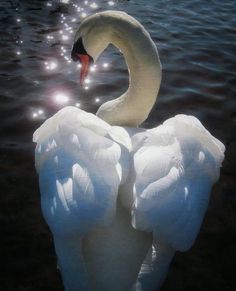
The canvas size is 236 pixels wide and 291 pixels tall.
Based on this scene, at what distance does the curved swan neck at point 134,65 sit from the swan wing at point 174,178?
1.43ft

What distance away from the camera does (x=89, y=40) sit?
387cm

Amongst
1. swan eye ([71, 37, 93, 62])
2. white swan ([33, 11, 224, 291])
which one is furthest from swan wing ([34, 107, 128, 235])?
swan eye ([71, 37, 93, 62])

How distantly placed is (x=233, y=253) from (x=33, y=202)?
2.10 metres

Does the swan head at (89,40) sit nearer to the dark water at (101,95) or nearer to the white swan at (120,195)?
the white swan at (120,195)

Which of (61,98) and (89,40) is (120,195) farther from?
Answer: (61,98)

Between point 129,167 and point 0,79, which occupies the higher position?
point 129,167

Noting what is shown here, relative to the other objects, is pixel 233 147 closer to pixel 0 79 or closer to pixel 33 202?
pixel 33 202

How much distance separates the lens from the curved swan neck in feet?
12.4

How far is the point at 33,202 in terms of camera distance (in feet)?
15.9

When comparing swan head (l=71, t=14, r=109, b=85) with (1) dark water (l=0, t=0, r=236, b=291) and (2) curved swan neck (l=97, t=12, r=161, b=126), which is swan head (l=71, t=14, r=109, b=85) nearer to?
(2) curved swan neck (l=97, t=12, r=161, b=126)

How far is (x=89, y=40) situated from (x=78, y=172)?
4.72 ft

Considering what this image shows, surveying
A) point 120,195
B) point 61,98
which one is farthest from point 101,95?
point 120,195

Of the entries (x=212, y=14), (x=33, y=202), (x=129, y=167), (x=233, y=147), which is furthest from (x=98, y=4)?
(x=129, y=167)

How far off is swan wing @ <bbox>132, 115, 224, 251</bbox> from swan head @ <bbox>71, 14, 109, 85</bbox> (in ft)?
3.06
